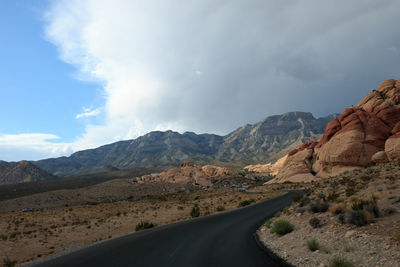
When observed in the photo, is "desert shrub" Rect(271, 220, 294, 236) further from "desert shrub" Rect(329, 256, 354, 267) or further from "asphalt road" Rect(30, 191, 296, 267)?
"desert shrub" Rect(329, 256, 354, 267)

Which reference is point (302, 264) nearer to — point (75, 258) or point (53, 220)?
point (75, 258)

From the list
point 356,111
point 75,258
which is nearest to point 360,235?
point 75,258

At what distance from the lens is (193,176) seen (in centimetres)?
9588

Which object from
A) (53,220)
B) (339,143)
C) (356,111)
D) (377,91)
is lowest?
(53,220)

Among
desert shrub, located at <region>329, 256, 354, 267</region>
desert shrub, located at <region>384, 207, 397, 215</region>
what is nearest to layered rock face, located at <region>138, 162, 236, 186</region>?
desert shrub, located at <region>384, 207, 397, 215</region>

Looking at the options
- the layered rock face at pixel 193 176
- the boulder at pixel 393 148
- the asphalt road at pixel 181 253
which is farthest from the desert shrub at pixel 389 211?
the layered rock face at pixel 193 176

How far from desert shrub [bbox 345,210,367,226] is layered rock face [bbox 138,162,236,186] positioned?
7953 cm

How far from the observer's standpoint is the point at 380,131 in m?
49.7

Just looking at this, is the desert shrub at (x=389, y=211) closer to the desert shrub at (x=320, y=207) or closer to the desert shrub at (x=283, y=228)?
the desert shrub at (x=320, y=207)

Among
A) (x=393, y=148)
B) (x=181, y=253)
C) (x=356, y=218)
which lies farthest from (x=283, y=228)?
(x=393, y=148)

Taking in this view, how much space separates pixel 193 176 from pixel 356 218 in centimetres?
8790

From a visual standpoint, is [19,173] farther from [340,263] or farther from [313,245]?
[340,263]

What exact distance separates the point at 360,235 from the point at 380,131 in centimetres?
5246

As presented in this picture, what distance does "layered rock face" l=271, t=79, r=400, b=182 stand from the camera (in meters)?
47.7
